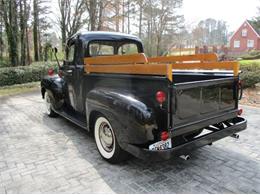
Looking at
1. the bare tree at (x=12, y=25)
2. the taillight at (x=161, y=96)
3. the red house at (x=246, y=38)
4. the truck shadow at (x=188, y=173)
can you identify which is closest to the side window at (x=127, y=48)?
the truck shadow at (x=188, y=173)

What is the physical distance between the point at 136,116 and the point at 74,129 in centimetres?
264

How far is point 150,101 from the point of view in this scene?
8.89ft

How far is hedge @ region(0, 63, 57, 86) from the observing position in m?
10.9

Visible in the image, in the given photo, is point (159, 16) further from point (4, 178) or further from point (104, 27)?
point (4, 178)

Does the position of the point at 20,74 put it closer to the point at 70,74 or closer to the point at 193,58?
the point at 70,74

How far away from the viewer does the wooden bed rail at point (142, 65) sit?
2.59m

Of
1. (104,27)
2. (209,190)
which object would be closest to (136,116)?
(209,190)

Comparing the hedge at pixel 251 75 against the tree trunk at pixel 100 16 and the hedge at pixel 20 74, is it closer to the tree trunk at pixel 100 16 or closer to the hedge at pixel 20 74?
the hedge at pixel 20 74

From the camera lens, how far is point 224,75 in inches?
131

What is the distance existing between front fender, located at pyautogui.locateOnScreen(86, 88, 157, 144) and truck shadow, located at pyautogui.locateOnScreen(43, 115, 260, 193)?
19.9 inches

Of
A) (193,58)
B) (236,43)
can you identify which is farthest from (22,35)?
(236,43)

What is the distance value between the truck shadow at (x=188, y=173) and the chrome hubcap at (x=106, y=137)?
0.21 meters

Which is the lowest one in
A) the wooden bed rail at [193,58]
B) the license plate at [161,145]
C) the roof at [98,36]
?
Result: the license plate at [161,145]

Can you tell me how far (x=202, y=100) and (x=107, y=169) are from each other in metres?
1.56
